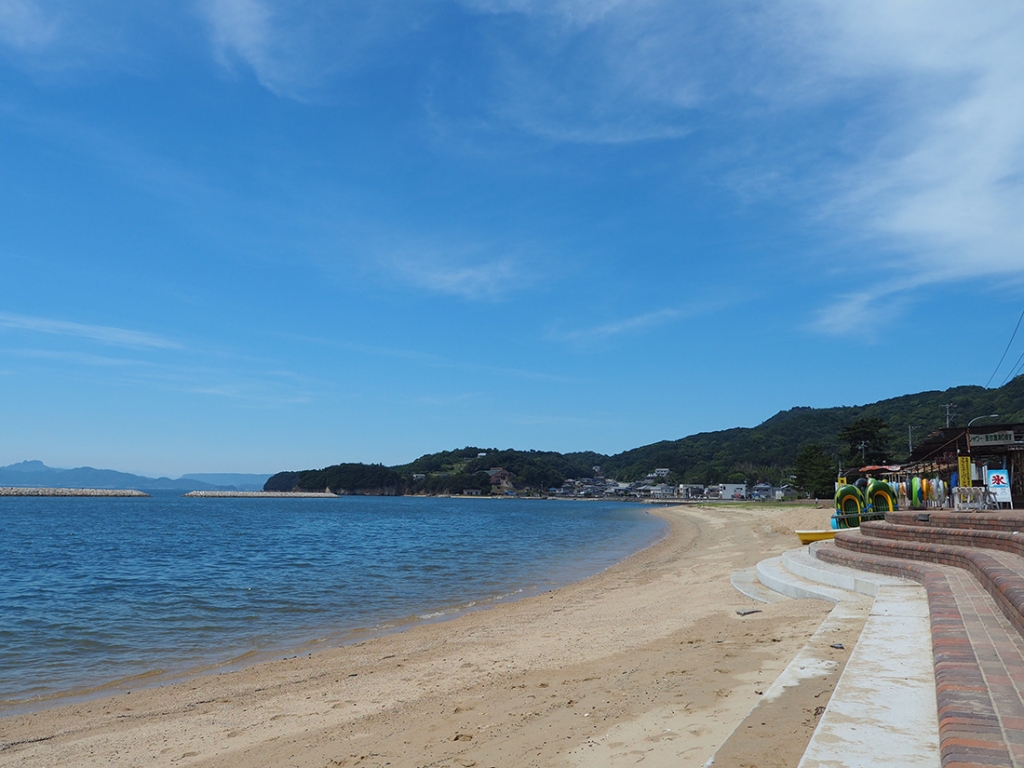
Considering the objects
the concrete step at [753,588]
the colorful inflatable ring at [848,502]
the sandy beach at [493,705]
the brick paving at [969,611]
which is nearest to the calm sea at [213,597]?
the sandy beach at [493,705]

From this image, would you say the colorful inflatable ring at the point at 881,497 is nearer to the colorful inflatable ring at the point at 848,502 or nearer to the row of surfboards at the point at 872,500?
the row of surfboards at the point at 872,500

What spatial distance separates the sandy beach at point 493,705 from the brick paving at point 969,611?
843 mm

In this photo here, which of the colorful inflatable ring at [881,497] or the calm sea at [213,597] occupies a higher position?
the colorful inflatable ring at [881,497]

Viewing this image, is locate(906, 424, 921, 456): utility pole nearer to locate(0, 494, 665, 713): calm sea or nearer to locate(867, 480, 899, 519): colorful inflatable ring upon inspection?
locate(867, 480, 899, 519): colorful inflatable ring

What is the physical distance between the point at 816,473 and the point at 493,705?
2819 inches

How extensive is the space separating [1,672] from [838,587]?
12.4 metres

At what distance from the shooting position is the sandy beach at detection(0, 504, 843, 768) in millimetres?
4754

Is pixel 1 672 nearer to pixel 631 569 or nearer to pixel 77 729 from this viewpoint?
Answer: pixel 77 729

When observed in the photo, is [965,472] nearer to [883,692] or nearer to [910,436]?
[883,692]

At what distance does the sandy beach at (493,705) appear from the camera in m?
4.75

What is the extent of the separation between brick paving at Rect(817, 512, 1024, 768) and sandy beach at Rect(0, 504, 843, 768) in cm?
84

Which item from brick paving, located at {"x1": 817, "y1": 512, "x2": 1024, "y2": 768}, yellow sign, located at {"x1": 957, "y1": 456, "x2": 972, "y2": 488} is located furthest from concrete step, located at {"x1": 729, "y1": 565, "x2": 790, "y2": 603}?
yellow sign, located at {"x1": 957, "y1": 456, "x2": 972, "y2": 488}

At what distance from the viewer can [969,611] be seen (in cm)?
611

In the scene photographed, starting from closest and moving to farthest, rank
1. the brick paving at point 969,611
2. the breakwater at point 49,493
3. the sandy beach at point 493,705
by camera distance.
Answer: the brick paving at point 969,611, the sandy beach at point 493,705, the breakwater at point 49,493
